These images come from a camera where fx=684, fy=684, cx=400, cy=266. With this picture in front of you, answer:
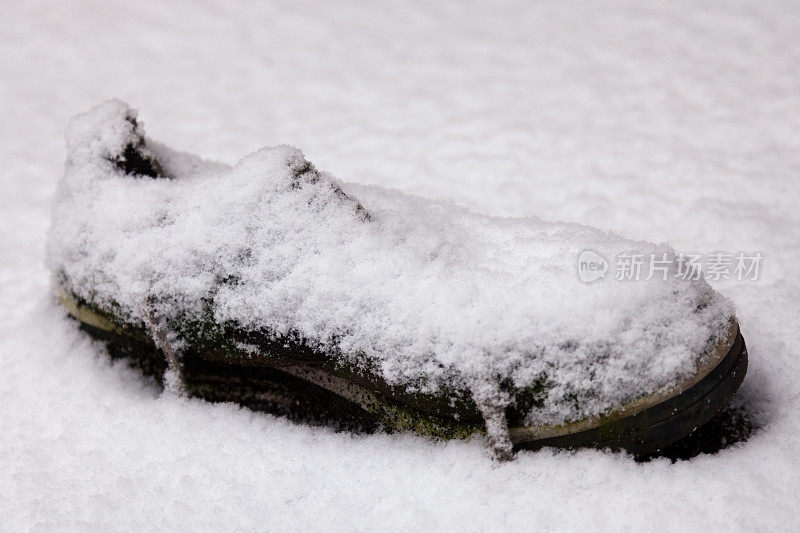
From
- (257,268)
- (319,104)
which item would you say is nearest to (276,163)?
(257,268)

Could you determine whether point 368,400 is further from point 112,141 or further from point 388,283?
point 112,141

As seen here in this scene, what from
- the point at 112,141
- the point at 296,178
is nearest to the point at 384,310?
the point at 296,178

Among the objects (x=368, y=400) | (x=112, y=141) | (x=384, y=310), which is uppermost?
(x=112, y=141)

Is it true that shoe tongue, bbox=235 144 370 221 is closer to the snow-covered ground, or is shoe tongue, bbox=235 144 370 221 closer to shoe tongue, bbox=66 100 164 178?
shoe tongue, bbox=66 100 164 178

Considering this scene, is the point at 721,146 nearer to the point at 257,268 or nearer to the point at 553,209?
the point at 553,209

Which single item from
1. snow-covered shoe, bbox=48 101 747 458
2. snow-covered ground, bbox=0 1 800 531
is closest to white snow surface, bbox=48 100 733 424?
snow-covered shoe, bbox=48 101 747 458

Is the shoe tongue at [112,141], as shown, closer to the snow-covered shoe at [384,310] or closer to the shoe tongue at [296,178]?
the snow-covered shoe at [384,310]
